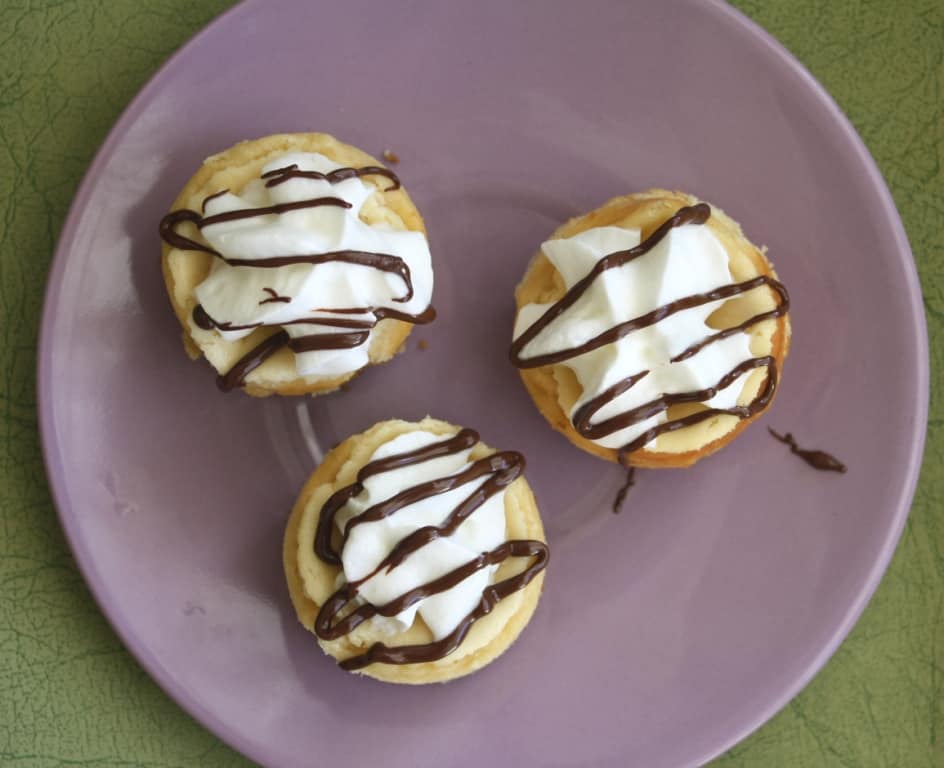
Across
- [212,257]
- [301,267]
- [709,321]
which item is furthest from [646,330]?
[212,257]

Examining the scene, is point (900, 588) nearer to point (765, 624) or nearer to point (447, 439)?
point (765, 624)

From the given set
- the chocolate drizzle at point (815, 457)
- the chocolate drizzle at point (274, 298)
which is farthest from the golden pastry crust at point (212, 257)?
the chocolate drizzle at point (815, 457)

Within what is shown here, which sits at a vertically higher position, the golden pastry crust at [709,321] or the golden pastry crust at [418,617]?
the golden pastry crust at [709,321]

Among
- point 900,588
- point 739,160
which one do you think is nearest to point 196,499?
point 739,160

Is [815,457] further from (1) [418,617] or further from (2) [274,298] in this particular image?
(2) [274,298]

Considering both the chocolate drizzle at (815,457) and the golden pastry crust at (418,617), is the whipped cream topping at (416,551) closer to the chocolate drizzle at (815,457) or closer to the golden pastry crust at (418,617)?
the golden pastry crust at (418,617)
